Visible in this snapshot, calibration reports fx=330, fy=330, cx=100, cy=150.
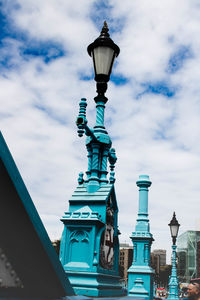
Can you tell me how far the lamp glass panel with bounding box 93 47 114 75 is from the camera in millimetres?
4312

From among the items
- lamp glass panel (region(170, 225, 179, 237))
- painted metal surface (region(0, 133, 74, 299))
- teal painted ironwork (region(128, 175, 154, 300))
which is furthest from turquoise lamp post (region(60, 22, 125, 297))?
lamp glass panel (region(170, 225, 179, 237))

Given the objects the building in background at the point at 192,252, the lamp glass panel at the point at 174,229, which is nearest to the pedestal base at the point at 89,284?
the lamp glass panel at the point at 174,229

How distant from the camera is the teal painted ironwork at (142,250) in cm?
734

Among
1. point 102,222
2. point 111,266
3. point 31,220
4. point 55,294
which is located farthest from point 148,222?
point 31,220

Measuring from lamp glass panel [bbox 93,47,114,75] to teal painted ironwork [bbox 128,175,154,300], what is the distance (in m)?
3.92

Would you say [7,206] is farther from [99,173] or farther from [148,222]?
[148,222]

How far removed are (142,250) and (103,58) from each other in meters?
4.99

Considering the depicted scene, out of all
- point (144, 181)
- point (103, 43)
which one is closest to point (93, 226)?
point (103, 43)

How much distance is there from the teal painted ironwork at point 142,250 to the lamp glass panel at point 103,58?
3.92 meters

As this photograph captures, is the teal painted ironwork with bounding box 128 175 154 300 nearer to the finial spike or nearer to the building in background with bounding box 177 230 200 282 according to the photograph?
the finial spike

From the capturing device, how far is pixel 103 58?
4.31 m

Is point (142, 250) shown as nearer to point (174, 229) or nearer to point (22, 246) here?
point (22, 246)

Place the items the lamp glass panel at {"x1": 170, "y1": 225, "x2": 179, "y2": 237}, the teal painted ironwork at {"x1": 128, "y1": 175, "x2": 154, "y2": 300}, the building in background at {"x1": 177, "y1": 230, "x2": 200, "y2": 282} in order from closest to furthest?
the teal painted ironwork at {"x1": 128, "y1": 175, "x2": 154, "y2": 300} < the lamp glass panel at {"x1": 170, "y1": 225, "x2": 179, "y2": 237} < the building in background at {"x1": 177, "y1": 230, "x2": 200, "y2": 282}

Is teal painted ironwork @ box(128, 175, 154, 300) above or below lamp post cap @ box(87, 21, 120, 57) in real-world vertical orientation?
below
